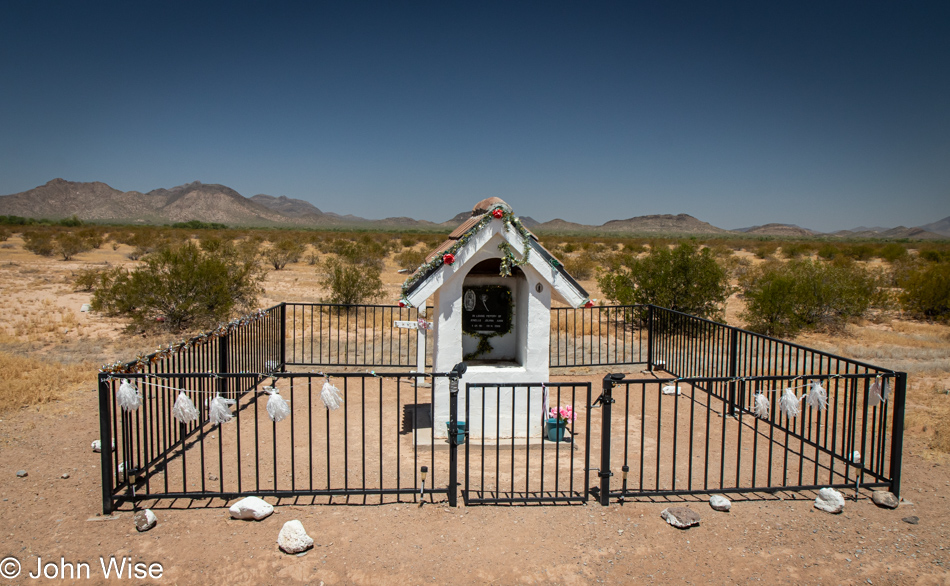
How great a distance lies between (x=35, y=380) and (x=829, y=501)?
35.7ft

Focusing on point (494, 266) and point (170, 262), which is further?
point (170, 262)

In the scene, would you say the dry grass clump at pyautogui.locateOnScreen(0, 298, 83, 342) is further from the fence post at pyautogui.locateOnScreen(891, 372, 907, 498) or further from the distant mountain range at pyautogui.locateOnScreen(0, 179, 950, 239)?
the distant mountain range at pyautogui.locateOnScreen(0, 179, 950, 239)

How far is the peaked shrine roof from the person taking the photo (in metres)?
6.79

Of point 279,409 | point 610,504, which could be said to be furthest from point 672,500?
point 279,409

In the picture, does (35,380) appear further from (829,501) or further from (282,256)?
(282,256)

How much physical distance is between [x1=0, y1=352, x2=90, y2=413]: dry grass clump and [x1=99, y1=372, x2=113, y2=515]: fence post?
4.14m

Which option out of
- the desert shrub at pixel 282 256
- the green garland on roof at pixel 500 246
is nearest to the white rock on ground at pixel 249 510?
the green garland on roof at pixel 500 246

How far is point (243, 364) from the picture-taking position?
9250 millimetres

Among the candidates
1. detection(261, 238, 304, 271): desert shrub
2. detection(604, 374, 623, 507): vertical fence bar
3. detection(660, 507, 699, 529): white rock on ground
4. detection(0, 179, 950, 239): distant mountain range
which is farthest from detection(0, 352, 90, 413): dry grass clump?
detection(0, 179, 950, 239): distant mountain range

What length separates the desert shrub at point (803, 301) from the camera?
15.8m

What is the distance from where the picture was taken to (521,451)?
7.00 meters

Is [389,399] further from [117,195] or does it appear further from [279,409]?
[117,195]

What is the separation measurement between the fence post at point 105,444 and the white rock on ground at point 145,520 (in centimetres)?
42

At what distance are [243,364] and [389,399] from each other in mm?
2494
